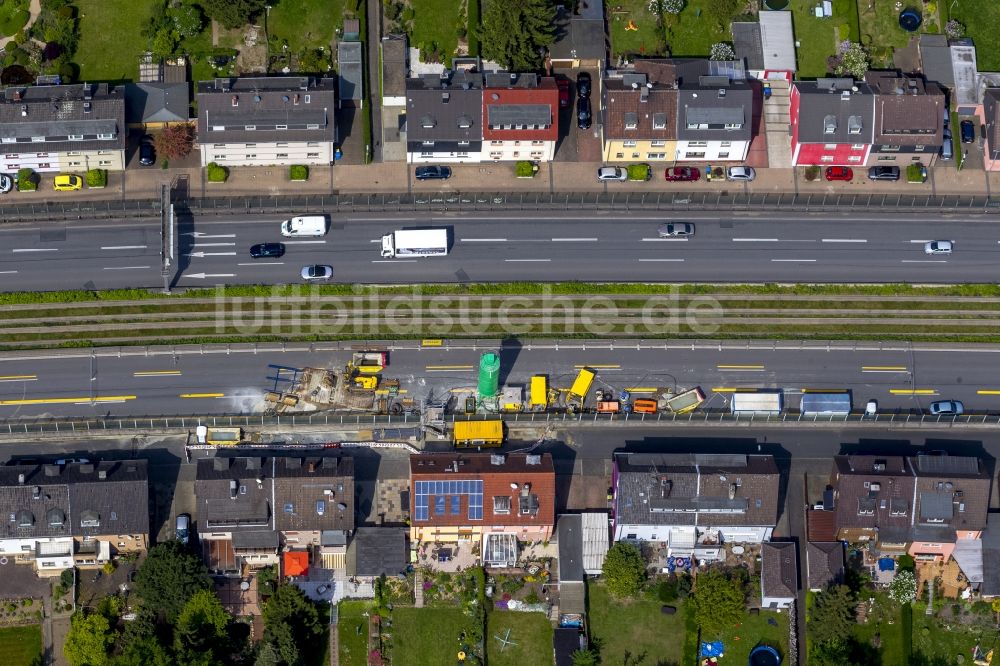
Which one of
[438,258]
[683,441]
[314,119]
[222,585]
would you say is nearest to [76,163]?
→ [314,119]

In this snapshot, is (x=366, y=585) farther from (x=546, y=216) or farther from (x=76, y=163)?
(x=76, y=163)

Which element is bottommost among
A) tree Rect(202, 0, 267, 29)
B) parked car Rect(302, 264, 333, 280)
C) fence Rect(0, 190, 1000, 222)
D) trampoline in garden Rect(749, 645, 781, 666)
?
trampoline in garden Rect(749, 645, 781, 666)

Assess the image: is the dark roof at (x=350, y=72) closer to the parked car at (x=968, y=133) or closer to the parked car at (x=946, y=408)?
the parked car at (x=968, y=133)

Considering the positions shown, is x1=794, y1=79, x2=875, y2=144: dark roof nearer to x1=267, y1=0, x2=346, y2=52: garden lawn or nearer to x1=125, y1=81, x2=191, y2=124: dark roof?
x1=267, y1=0, x2=346, y2=52: garden lawn

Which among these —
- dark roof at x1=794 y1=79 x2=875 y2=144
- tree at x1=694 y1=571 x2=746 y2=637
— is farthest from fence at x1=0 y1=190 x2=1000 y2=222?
tree at x1=694 y1=571 x2=746 y2=637

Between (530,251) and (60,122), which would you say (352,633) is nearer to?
(530,251)

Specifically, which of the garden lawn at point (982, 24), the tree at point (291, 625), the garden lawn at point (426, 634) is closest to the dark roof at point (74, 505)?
the tree at point (291, 625)
